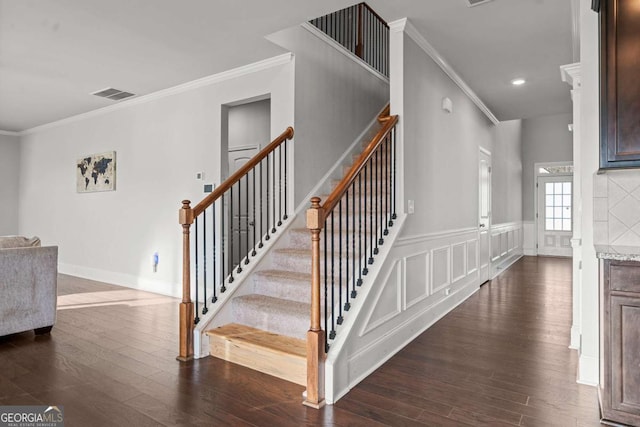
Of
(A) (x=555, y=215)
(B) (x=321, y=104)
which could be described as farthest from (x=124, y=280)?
(A) (x=555, y=215)

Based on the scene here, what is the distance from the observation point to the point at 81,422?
214cm

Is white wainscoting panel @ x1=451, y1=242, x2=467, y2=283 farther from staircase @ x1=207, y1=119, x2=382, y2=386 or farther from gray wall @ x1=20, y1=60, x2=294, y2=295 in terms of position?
gray wall @ x1=20, y1=60, x2=294, y2=295

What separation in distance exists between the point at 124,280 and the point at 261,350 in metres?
3.99

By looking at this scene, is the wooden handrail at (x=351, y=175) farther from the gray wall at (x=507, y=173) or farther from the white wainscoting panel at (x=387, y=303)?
the gray wall at (x=507, y=173)

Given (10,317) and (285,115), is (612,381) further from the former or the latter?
(10,317)

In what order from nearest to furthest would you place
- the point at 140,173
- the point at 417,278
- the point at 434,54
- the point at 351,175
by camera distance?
the point at 351,175, the point at 417,278, the point at 434,54, the point at 140,173

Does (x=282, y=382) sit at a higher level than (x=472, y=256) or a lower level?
lower

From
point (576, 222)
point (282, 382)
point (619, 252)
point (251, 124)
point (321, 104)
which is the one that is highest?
point (251, 124)

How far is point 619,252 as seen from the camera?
6.92 feet

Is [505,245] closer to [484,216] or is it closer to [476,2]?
[484,216]

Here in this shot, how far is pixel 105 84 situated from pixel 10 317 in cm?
303

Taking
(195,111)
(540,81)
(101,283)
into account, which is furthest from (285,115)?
(101,283)

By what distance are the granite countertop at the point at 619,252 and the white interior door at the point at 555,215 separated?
8.90 meters

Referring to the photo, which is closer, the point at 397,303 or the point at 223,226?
the point at 397,303
